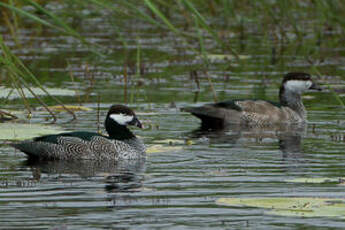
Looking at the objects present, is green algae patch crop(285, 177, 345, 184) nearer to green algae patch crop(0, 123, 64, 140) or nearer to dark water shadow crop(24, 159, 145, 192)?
dark water shadow crop(24, 159, 145, 192)

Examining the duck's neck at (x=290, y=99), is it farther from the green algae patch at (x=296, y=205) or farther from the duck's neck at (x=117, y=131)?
the green algae patch at (x=296, y=205)

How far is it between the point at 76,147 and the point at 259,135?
374 centimetres

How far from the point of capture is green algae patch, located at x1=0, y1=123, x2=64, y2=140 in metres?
14.2

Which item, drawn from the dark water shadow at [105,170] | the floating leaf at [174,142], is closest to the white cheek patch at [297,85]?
the floating leaf at [174,142]

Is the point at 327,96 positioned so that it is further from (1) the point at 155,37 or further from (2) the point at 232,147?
(1) the point at 155,37

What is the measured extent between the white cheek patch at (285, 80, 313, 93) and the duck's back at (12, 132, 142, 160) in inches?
216

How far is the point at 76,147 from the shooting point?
13.4 metres

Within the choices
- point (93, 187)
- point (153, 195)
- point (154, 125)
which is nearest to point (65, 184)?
point (93, 187)

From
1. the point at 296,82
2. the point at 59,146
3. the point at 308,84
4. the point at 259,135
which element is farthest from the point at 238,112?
the point at 59,146

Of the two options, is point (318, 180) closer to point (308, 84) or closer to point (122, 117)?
point (122, 117)

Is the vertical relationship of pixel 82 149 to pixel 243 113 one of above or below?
below

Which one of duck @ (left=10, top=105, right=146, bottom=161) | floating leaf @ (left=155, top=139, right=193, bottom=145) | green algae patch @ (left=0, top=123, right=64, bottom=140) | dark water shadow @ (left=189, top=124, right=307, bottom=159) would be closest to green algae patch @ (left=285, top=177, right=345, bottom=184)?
dark water shadow @ (left=189, top=124, right=307, bottom=159)

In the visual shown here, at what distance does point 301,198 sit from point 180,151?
12.5ft

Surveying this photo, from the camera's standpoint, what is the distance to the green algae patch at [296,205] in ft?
31.4
